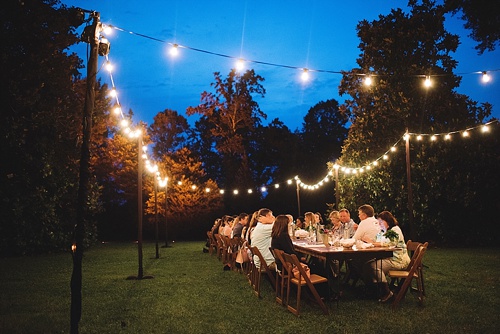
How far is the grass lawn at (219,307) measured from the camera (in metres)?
5.14

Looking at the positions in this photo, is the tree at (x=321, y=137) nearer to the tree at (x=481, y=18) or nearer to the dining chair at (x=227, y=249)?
the tree at (x=481, y=18)

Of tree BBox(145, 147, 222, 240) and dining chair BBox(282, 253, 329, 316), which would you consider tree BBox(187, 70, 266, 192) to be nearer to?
tree BBox(145, 147, 222, 240)

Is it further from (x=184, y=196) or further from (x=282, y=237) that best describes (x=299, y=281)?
(x=184, y=196)

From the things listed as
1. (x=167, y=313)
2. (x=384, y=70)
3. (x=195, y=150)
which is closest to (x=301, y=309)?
(x=167, y=313)

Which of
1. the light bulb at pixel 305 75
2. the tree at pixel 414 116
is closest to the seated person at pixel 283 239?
the light bulb at pixel 305 75

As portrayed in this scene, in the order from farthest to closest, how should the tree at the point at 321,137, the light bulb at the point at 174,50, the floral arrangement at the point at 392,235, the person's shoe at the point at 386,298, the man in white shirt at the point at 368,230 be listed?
1. the tree at the point at 321,137
2. the light bulb at the point at 174,50
3. the man in white shirt at the point at 368,230
4. the floral arrangement at the point at 392,235
5. the person's shoe at the point at 386,298

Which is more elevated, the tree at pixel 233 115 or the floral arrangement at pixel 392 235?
the tree at pixel 233 115

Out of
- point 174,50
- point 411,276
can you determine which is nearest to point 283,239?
point 411,276

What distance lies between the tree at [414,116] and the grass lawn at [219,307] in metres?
6.42

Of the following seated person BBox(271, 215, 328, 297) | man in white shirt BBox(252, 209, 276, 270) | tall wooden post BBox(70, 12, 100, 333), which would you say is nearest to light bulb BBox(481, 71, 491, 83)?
man in white shirt BBox(252, 209, 276, 270)

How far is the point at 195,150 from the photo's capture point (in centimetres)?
3219

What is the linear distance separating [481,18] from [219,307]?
548 inches

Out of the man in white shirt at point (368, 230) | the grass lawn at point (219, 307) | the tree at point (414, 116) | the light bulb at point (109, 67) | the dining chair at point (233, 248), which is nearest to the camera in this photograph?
the grass lawn at point (219, 307)

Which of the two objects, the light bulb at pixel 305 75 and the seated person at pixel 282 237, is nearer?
the seated person at pixel 282 237
